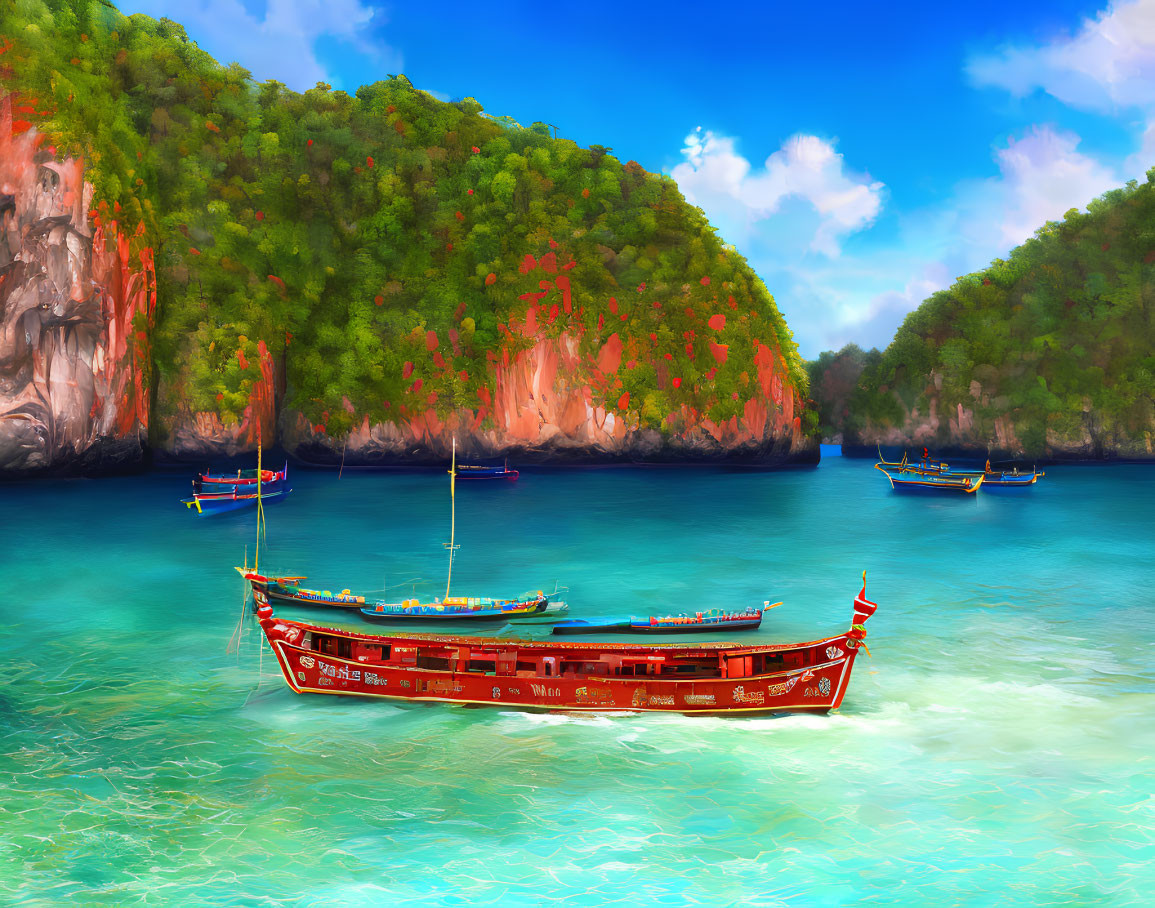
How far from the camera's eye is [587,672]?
20.0 metres

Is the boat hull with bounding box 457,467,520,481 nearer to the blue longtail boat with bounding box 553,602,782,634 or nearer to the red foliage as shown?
the red foliage

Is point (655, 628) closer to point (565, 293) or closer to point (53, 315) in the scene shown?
point (53, 315)

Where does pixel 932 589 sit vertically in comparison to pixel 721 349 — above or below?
below

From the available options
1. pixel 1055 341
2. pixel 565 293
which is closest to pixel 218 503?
pixel 565 293

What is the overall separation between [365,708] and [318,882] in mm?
7148

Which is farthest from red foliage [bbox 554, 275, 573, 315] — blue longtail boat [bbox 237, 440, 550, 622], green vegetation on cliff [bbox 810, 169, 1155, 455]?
blue longtail boat [bbox 237, 440, 550, 622]

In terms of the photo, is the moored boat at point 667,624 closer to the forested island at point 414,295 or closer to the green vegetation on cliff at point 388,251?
the forested island at point 414,295

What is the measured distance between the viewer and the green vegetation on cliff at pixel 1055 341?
96375mm

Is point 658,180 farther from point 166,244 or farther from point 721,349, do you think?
point 166,244

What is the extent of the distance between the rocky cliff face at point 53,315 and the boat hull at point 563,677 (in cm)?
5335

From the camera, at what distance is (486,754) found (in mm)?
17719

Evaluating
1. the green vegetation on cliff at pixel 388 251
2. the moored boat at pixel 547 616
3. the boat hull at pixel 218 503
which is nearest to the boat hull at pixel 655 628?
the moored boat at pixel 547 616

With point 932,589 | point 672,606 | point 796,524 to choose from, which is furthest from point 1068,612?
point 796,524

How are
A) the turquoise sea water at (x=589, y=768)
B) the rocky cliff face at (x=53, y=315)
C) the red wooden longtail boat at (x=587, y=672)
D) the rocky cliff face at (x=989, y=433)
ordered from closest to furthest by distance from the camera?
the turquoise sea water at (x=589, y=768) < the red wooden longtail boat at (x=587, y=672) < the rocky cliff face at (x=53, y=315) < the rocky cliff face at (x=989, y=433)
